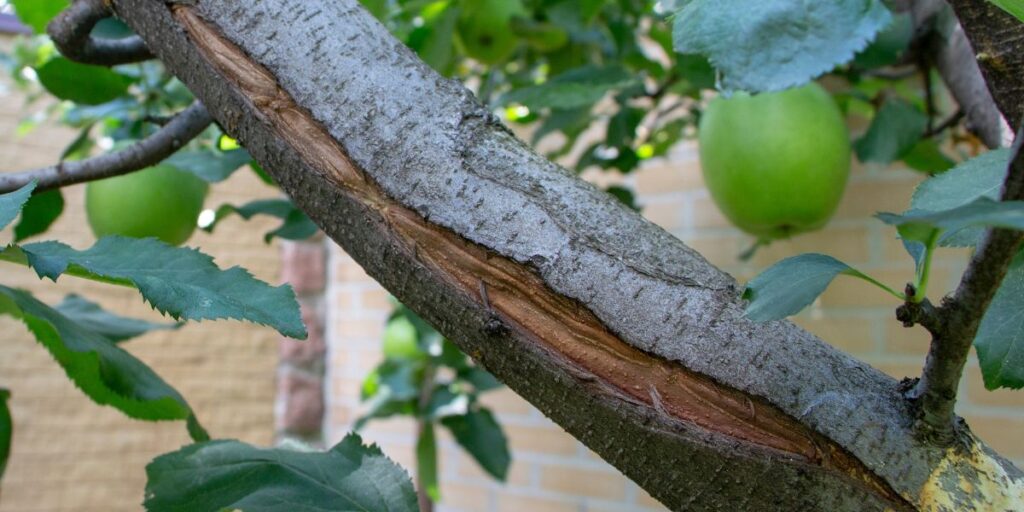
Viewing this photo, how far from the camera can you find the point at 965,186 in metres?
0.25

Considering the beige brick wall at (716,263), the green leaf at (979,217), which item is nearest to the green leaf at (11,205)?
the green leaf at (979,217)

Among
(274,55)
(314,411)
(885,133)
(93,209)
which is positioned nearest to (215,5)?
(274,55)

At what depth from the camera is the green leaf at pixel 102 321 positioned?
52cm

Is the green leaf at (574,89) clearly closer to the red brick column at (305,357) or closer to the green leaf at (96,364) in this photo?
the green leaf at (96,364)

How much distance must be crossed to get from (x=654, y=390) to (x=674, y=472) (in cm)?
3

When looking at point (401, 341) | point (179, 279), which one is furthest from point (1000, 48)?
point (401, 341)

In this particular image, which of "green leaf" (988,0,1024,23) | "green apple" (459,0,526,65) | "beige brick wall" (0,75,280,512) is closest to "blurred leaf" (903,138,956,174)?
"green apple" (459,0,526,65)

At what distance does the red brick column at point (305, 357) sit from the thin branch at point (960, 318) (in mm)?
1296

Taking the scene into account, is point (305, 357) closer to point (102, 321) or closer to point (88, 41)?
point (102, 321)

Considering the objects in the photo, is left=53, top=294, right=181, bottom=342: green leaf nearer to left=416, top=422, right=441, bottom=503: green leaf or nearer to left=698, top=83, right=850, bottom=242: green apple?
left=698, top=83, right=850, bottom=242: green apple

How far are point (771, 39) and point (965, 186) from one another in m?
0.07

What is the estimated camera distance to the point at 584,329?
10.0 inches

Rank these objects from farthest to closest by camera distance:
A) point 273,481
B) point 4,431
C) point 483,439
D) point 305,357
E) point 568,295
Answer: point 305,357 → point 483,439 → point 4,431 → point 273,481 → point 568,295

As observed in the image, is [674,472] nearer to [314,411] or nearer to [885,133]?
[885,133]
